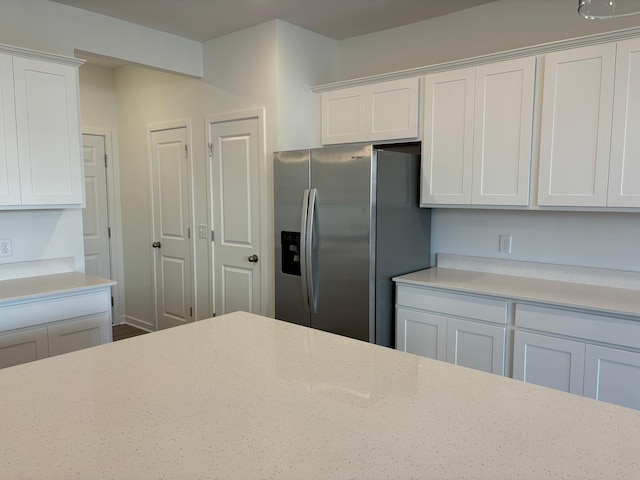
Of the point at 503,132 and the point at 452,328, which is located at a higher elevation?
the point at 503,132

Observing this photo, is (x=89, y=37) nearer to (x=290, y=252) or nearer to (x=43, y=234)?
(x=43, y=234)

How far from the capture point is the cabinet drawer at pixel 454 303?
2488 mm

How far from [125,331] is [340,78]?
3267 millimetres

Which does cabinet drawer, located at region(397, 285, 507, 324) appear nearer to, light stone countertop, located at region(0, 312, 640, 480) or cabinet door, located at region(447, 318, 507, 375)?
cabinet door, located at region(447, 318, 507, 375)

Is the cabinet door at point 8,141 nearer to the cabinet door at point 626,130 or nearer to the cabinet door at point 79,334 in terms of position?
the cabinet door at point 79,334

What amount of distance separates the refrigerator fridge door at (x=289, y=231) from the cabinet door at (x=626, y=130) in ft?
5.64

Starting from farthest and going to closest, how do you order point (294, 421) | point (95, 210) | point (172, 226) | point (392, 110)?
point (95, 210)
point (172, 226)
point (392, 110)
point (294, 421)

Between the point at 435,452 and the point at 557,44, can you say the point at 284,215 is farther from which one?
the point at 435,452

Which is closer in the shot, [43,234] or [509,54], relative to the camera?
[509,54]

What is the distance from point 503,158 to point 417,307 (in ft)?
3.33

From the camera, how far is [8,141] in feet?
8.39

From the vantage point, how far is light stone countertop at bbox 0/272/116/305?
243 centimetres

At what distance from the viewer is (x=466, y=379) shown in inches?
50.5

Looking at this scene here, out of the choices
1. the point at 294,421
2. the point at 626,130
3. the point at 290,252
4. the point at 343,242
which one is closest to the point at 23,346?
the point at 290,252
